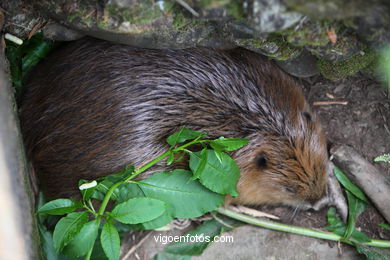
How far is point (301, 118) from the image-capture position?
345 cm

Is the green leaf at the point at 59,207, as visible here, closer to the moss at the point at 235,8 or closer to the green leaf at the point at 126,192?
the green leaf at the point at 126,192

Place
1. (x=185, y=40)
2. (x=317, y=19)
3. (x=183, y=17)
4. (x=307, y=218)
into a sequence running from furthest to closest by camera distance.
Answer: (x=307, y=218), (x=185, y=40), (x=183, y=17), (x=317, y=19)

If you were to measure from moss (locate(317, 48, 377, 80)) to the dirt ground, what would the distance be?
595 mm

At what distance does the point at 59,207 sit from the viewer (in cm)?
276

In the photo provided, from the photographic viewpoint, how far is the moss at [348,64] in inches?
112

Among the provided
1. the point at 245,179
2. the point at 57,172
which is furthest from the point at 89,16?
the point at 245,179

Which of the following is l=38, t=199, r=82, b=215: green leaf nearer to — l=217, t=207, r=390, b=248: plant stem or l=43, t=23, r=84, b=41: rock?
l=43, t=23, r=84, b=41: rock

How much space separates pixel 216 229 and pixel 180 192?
79 centimetres

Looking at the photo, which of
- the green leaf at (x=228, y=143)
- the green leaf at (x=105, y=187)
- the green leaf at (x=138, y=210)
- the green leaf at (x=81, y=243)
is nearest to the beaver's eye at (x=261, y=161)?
the green leaf at (x=228, y=143)

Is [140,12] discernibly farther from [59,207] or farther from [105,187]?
[59,207]

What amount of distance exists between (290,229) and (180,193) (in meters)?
1.09

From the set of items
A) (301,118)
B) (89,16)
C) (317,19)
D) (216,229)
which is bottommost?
(216,229)

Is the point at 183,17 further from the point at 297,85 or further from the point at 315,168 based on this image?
the point at 315,168

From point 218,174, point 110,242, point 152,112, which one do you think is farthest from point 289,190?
point 110,242
